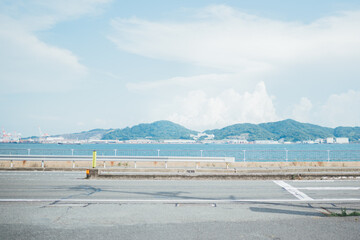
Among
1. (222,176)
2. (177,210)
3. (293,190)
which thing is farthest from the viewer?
(222,176)

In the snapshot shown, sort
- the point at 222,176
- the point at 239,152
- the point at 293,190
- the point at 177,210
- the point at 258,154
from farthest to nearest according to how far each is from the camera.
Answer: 1. the point at 239,152
2. the point at 258,154
3. the point at 222,176
4. the point at 293,190
5. the point at 177,210

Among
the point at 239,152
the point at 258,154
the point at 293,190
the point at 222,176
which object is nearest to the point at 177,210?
the point at 293,190

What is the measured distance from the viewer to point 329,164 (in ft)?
88.2

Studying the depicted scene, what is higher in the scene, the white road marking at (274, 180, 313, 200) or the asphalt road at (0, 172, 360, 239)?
the white road marking at (274, 180, 313, 200)

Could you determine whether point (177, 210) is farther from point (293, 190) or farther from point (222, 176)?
point (222, 176)

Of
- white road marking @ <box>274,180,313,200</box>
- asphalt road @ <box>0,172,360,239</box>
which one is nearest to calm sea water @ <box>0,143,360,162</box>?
white road marking @ <box>274,180,313,200</box>

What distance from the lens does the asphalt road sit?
6.62m

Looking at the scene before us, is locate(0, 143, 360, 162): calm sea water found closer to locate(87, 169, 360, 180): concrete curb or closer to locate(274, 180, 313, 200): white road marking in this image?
locate(87, 169, 360, 180): concrete curb

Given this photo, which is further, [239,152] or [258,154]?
[239,152]

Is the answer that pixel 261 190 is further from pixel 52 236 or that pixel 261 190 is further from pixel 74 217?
pixel 52 236

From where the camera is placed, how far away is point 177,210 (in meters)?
8.90

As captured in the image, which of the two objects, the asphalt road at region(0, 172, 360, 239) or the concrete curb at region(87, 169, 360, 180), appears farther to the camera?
the concrete curb at region(87, 169, 360, 180)

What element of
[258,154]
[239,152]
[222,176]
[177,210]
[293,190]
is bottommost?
[177,210]

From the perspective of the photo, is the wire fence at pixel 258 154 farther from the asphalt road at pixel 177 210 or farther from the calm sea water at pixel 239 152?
the asphalt road at pixel 177 210
